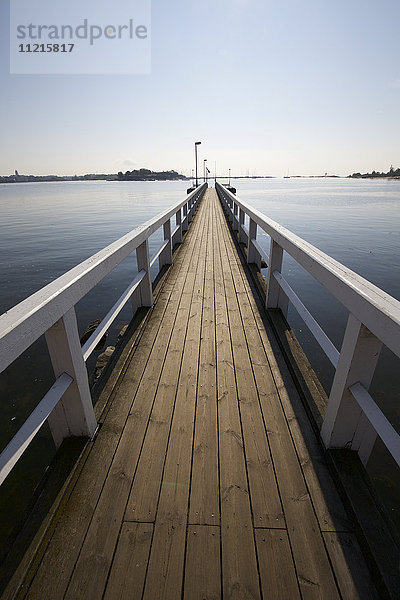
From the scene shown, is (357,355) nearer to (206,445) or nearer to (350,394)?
(350,394)

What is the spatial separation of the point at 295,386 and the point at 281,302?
4.70 feet

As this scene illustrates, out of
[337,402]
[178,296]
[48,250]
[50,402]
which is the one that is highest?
[50,402]

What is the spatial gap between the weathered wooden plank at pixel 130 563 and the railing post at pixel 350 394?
1.17 m

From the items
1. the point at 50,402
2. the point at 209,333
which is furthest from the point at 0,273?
the point at 50,402

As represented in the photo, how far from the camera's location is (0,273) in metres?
11.0

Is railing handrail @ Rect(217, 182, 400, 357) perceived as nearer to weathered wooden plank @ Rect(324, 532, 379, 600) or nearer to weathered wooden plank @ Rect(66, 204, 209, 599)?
weathered wooden plank @ Rect(324, 532, 379, 600)

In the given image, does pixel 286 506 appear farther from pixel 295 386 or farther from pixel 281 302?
pixel 281 302

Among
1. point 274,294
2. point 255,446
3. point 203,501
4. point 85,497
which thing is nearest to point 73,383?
point 85,497

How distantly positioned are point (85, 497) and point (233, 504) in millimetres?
808

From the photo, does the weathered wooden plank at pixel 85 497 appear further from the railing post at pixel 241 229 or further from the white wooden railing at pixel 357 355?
the railing post at pixel 241 229

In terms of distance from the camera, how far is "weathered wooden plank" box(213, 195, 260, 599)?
129 cm

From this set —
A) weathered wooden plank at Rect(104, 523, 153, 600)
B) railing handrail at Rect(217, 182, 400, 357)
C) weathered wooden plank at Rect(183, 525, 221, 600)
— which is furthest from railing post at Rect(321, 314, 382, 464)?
weathered wooden plank at Rect(104, 523, 153, 600)

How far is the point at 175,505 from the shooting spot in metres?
1.58

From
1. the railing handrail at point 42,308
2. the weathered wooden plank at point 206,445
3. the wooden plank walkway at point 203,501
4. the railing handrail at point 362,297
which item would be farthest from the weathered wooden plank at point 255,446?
the railing handrail at point 42,308
